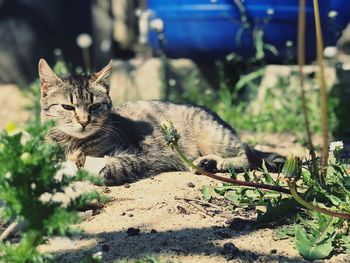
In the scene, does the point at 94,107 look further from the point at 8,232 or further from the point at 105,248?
the point at 105,248

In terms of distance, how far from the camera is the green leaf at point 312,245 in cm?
307

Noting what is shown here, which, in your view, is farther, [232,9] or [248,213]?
[232,9]

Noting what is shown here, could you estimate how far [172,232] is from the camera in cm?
334

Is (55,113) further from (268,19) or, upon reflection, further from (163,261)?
(268,19)

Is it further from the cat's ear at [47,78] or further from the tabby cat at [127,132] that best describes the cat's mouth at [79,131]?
the cat's ear at [47,78]

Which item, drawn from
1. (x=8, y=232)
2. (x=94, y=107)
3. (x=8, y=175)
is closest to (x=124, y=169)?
(x=94, y=107)

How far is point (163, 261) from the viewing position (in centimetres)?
299

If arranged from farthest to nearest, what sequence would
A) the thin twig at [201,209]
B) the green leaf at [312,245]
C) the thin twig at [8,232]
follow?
the thin twig at [201,209], the thin twig at [8,232], the green leaf at [312,245]

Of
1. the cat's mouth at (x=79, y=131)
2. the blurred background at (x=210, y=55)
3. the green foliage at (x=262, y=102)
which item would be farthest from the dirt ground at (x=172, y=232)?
the blurred background at (x=210, y=55)

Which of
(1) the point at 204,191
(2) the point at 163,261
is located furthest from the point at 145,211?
(2) the point at 163,261

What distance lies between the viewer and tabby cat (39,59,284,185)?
4520 mm

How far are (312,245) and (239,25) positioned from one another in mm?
4288

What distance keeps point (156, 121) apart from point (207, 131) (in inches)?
14.8

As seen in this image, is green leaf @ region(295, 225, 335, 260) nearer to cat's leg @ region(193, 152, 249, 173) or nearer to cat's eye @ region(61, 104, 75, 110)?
cat's leg @ region(193, 152, 249, 173)
